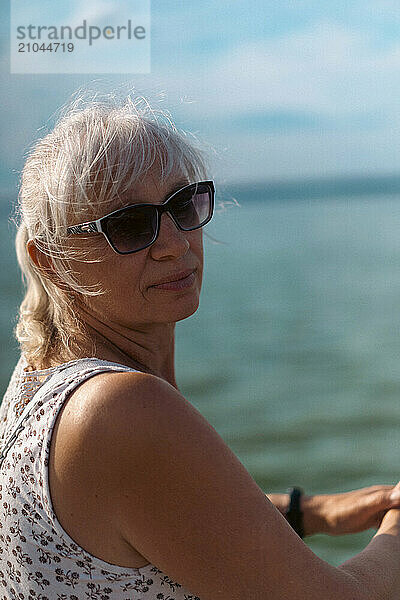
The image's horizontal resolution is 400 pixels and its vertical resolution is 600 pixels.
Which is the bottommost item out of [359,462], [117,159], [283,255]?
[359,462]

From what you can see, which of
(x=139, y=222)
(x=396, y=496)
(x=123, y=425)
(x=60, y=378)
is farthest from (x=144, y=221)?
(x=396, y=496)

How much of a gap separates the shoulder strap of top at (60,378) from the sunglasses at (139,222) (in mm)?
225

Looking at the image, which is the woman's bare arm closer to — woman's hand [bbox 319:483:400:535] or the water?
woman's hand [bbox 319:483:400:535]

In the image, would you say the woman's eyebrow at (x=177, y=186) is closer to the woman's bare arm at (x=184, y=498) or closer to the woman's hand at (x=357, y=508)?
the woman's bare arm at (x=184, y=498)

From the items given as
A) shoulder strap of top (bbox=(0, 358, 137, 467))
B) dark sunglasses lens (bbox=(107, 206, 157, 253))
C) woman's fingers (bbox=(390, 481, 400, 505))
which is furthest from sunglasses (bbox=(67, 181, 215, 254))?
woman's fingers (bbox=(390, 481, 400, 505))

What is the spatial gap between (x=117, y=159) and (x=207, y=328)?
28.9ft

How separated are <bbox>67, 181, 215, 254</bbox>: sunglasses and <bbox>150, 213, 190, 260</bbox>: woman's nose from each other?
1 centimetres

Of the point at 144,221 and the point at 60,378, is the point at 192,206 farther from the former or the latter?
the point at 60,378

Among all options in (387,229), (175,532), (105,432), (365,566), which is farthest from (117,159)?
(387,229)

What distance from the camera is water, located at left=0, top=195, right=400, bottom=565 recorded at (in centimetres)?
598

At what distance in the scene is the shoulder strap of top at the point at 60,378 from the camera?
1.11 m

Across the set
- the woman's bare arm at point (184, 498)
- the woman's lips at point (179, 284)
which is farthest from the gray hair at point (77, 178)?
the woman's bare arm at point (184, 498)

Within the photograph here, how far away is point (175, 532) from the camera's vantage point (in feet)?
3.28

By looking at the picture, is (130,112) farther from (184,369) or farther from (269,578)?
(184,369)
